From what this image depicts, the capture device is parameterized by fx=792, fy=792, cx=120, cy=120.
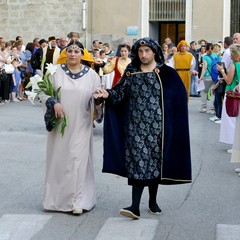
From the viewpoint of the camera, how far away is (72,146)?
26.5ft

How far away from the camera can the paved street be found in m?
7.39

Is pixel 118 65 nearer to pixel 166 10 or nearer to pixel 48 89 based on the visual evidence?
pixel 48 89

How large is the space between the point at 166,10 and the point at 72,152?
2454 cm

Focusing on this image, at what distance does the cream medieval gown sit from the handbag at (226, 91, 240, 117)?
3159mm

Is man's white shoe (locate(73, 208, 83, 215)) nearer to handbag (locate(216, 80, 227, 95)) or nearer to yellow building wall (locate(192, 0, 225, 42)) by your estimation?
handbag (locate(216, 80, 227, 95))

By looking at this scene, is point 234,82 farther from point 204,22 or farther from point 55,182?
point 204,22

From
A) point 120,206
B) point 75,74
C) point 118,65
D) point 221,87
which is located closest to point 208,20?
point 221,87

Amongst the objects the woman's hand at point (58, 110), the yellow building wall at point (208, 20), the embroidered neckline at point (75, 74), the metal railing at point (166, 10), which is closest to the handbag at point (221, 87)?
the embroidered neckline at point (75, 74)

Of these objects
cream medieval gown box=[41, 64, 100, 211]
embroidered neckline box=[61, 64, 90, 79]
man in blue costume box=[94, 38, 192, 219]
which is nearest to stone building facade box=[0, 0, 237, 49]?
embroidered neckline box=[61, 64, 90, 79]

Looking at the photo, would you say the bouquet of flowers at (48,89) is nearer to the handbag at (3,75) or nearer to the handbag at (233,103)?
the handbag at (233,103)

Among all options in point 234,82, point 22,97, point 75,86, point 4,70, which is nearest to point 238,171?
point 234,82

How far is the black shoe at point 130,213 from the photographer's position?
7801 millimetres

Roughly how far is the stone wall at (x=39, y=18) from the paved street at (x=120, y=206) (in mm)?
20047

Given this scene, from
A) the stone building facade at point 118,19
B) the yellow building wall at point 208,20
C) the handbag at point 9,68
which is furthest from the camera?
the stone building facade at point 118,19
